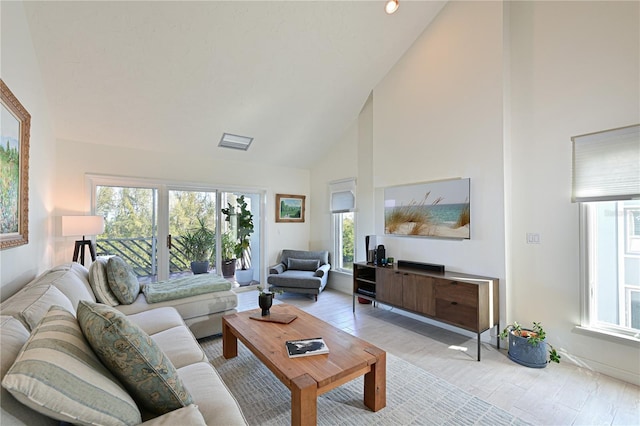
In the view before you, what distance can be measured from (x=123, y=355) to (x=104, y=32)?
3174 millimetres

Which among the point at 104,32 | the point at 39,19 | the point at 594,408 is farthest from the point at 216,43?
the point at 594,408

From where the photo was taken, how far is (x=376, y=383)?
77.5 inches

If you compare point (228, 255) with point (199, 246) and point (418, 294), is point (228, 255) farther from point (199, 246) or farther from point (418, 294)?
point (418, 294)

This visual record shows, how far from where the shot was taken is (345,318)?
12.6ft

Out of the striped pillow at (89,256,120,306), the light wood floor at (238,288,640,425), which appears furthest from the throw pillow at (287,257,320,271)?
the striped pillow at (89,256,120,306)

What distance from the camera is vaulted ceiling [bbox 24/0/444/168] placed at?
109 inches

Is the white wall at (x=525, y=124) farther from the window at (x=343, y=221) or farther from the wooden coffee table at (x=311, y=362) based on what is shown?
the wooden coffee table at (x=311, y=362)

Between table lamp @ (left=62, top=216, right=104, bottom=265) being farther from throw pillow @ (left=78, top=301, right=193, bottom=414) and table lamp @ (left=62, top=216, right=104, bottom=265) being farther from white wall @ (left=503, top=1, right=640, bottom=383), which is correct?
white wall @ (left=503, top=1, right=640, bottom=383)

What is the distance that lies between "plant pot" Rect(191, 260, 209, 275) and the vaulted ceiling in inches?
74.0

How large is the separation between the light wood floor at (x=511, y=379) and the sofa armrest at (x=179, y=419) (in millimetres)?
2119

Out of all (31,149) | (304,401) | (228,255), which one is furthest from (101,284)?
(228,255)

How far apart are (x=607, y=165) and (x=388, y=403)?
2.74m

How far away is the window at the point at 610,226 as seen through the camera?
2.35 meters

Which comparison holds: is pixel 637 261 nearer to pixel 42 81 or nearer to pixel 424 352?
pixel 424 352
